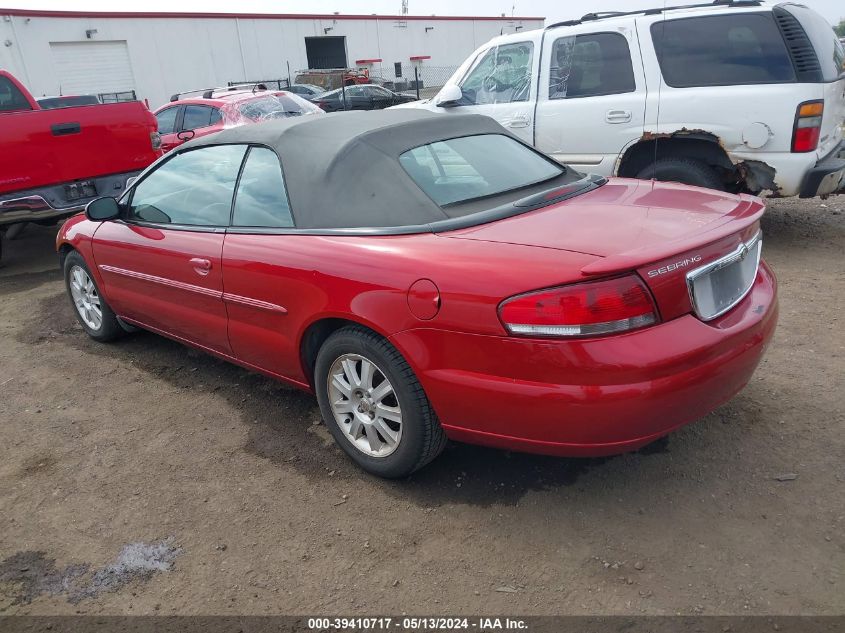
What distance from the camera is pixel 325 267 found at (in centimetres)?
294

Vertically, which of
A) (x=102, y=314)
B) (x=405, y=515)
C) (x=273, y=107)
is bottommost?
(x=405, y=515)

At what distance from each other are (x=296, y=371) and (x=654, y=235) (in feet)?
5.80

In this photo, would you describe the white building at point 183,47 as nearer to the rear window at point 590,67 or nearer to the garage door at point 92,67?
the garage door at point 92,67

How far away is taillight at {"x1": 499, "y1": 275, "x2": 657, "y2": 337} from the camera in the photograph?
234 centimetres

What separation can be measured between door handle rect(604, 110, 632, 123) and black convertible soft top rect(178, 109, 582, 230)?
2.73m

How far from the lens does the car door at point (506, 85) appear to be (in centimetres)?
655

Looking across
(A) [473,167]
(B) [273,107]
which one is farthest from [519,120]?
(B) [273,107]

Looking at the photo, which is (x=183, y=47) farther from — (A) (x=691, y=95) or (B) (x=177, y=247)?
(B) (x=177, y=247)

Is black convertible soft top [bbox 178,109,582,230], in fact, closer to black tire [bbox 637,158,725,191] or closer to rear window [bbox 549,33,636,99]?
black tire [bbox 637,158,725,191]

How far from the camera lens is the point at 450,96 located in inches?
264

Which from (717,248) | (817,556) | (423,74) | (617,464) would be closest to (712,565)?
(817,556)

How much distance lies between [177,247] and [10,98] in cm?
516

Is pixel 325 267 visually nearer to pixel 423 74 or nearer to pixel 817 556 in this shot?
pixel 817 556

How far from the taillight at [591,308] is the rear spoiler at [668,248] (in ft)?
0.16
